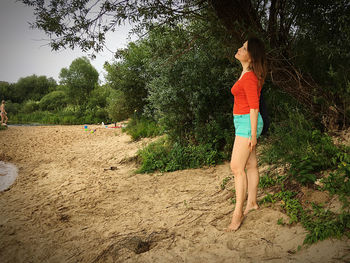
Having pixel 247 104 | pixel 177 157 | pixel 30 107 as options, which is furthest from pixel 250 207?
pixel 30 107

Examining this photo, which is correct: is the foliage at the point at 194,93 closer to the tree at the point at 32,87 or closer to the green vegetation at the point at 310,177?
the green vegetation at the point at 310,177

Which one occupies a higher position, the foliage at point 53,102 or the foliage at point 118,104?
the foliage at point 53,102

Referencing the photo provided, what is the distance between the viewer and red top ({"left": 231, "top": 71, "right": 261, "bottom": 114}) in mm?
2561

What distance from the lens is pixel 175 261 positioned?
104 inches

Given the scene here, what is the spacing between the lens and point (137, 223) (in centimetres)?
376

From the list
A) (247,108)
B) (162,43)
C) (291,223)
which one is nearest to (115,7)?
(162,43)

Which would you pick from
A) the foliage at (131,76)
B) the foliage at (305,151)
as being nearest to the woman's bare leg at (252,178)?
the foliage at (305,151)

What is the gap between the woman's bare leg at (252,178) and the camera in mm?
3023

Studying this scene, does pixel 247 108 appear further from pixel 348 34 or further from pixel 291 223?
pixel 348 34

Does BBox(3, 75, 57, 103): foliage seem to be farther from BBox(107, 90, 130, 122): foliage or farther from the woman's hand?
the woman's hand

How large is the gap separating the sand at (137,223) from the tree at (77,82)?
1956 cm

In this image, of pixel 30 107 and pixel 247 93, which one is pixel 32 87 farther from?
pixel 247 93

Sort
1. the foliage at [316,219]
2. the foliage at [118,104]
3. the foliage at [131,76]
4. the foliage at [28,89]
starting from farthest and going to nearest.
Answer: the foliage at [28,89] → the foliage at [118,104] → the foliage at [131,76] → the foliage at [316,219]

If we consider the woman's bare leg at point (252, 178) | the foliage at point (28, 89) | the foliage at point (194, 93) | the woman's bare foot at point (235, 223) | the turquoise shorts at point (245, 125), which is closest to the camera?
the turquoise shorts at point (245, 125)
